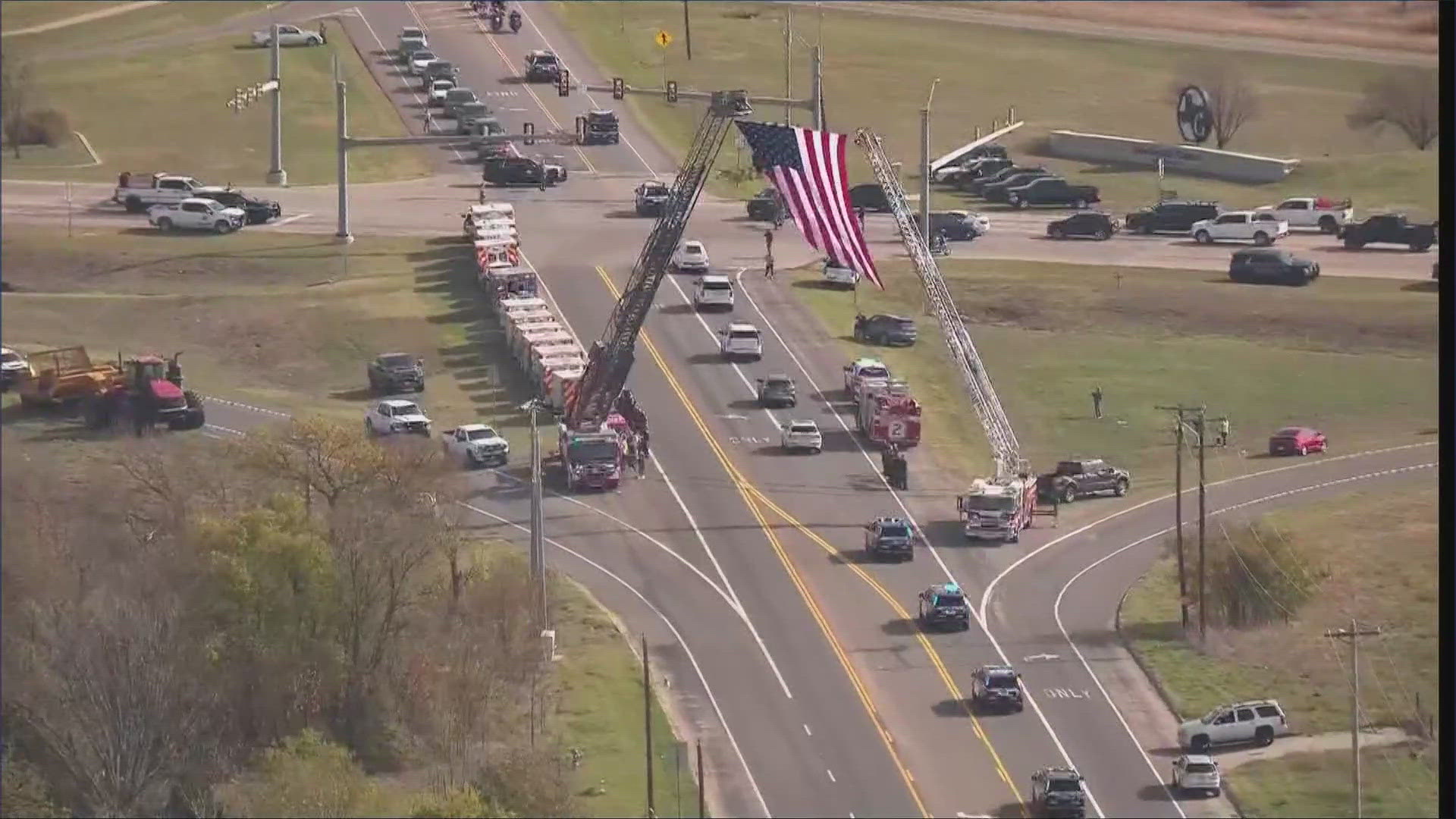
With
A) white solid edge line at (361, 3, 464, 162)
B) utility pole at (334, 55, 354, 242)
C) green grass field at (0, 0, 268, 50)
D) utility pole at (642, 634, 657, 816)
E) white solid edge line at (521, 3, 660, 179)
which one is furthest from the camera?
white solid edge line at (361, 3, 464, 162)

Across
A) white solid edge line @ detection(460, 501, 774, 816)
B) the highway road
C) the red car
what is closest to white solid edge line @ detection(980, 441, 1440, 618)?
the highway road

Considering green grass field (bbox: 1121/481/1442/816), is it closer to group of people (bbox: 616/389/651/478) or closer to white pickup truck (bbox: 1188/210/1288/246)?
group of people (bbox: 616/389/651/478)

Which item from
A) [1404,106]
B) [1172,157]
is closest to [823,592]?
[1172,157]

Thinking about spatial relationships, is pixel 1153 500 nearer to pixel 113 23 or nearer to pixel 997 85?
pixel 997 85

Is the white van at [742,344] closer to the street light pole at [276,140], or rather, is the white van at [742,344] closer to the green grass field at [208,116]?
the street light pole at [276,140]

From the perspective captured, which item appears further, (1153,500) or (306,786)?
(1153,500)

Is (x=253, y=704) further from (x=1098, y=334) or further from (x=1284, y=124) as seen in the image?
(x=1284, y=124)
